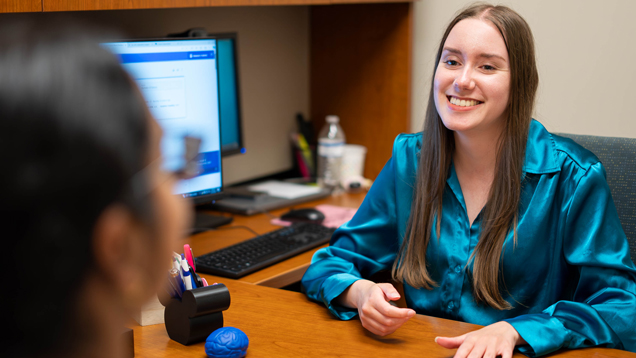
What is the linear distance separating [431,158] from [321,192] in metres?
0.72

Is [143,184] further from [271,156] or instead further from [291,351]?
[271,156]

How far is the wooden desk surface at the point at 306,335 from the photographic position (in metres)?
0.95

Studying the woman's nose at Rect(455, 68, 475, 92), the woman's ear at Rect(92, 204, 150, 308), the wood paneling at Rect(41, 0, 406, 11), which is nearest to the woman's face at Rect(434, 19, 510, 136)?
the woman's nose at Rect(455, 68, 475, 92)

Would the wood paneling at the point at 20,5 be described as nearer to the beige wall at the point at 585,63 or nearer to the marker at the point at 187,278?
the marker at the point at 187,278

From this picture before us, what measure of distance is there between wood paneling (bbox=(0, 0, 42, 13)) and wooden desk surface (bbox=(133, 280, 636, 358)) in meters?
0.61

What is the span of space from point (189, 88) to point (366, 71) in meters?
0.86

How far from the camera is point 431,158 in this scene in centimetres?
131

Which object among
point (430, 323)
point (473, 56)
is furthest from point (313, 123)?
point (430, 323)

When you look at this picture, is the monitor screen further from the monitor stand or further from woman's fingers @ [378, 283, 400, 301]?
woman's fingers @ [378, 283, 400, 301]

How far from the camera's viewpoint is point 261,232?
1.62 metres

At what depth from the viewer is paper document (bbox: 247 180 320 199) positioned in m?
1.96

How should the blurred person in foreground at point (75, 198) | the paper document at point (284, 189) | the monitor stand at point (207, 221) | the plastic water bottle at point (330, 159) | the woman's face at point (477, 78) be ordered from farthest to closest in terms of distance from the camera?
1. the plastic water bottle at point (330, 159)
2. the paper document at point (284, 189)
3. the monitor stand at point (207, 221)
4. the woman's face at point (477, 78)
5. the blurred person in foreground at point (75, 198)

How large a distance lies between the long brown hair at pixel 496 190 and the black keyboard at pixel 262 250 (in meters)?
0.29

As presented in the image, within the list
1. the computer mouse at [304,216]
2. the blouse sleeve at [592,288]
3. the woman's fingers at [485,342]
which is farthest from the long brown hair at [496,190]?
the computer mouse at [304,216]
